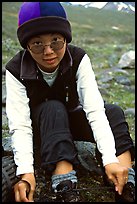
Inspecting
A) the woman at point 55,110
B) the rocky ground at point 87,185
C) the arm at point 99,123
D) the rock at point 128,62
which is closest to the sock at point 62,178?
the woman at point 55,110

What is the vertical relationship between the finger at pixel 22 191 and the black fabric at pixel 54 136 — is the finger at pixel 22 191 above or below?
below

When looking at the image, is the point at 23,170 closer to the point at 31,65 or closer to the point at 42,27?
the point at 31,65

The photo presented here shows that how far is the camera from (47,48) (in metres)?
2.29

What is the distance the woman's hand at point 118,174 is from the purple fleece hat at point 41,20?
849 millimetres

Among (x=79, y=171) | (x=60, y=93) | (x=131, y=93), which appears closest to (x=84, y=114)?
(x=60, y=93)

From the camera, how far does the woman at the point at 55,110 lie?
219 cm

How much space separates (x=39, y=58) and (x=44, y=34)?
0.16m

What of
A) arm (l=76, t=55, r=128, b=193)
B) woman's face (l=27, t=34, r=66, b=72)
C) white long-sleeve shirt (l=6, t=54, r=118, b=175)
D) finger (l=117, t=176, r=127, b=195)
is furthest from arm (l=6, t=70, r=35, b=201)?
finger (l=117, t=176, r=127, b=195)

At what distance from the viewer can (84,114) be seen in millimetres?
2645

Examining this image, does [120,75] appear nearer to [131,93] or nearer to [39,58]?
[131,93]

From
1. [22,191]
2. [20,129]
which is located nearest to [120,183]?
[22,191]

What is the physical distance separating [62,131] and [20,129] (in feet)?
0.91

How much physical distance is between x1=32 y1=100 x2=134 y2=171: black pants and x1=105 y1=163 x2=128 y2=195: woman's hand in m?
0.22

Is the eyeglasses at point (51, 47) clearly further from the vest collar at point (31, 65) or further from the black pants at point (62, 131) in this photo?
the black pants at point (62, 131)
